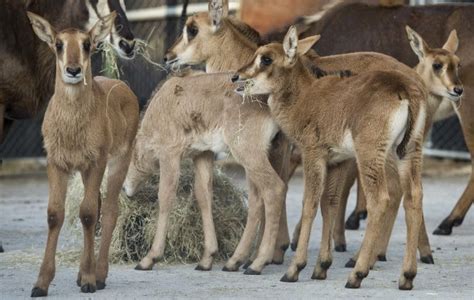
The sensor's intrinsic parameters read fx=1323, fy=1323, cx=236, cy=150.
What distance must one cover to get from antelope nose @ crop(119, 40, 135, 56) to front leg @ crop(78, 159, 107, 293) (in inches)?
73.9

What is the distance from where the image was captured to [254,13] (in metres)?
15.4

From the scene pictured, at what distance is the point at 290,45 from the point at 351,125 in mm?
872

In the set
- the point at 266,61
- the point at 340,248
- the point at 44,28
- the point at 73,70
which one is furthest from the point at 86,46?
the point at 340,248

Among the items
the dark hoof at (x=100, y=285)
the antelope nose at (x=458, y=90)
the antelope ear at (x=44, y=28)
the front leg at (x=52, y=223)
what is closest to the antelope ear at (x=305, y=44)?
the antelope nose at (x=458, y=90)

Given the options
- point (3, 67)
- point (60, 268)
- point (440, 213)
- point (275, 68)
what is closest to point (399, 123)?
point (275, 68)

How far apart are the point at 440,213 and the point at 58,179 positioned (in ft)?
17.4

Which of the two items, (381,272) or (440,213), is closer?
(381,272)

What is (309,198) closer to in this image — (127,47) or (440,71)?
(440,71)

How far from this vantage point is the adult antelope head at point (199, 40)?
1016 centimetres

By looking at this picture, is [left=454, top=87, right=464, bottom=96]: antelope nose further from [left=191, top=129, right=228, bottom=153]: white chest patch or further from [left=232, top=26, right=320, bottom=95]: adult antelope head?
[left=191, top=129, right=228, bottom=153]: white chest patch

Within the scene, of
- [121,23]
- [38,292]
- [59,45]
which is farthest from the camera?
[121,23]

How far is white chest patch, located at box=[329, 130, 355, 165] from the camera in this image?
850cm

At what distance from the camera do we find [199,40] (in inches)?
401

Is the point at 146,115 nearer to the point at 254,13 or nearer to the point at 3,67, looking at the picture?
the point at 3,67
